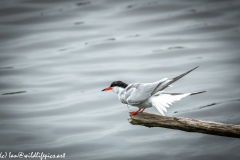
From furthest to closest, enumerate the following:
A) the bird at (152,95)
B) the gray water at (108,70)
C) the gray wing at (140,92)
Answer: the gray water at (108,70)
the gray wing at (140,92)
the bird at (152,95)

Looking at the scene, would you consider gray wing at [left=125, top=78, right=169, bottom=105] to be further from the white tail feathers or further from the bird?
the white tail feathers

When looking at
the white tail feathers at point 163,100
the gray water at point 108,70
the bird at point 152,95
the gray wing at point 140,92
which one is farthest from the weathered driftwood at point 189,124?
the gray water at point 108,70

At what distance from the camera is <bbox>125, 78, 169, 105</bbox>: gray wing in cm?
674

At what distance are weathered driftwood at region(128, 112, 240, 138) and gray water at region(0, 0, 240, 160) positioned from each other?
3.54 m

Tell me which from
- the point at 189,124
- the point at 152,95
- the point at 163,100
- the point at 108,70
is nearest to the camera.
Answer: the point at 189,124

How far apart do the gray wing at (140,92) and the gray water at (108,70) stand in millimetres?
2920

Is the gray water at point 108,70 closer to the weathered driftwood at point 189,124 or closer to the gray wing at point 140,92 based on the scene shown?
the gray wing at point 140,92

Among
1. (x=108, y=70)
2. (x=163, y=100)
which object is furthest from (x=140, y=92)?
(x=108, y=70)

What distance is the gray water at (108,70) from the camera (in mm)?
10469

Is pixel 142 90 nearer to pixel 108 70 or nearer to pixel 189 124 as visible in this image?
pixel 189 124

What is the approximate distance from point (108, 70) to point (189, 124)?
11298mm

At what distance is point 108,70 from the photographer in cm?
1678

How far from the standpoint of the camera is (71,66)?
17797mm

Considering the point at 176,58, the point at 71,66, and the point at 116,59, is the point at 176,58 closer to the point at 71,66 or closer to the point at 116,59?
the point at 116,59
